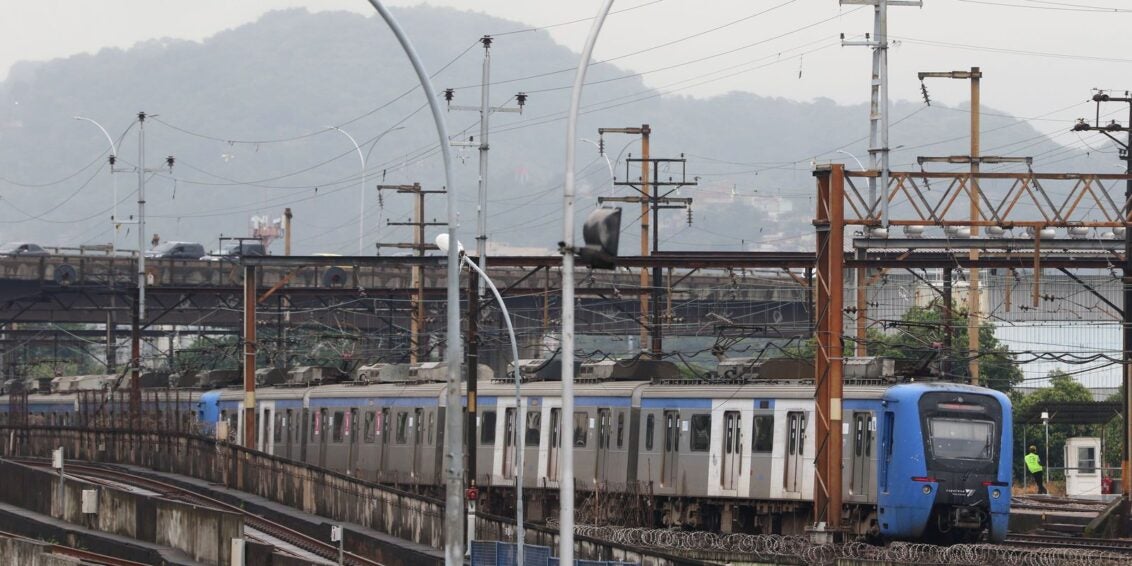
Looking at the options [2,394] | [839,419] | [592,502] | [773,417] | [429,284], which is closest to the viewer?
[839,419]

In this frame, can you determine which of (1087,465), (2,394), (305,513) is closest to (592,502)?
(305,513)

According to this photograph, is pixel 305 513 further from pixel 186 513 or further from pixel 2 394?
pixel 2 394

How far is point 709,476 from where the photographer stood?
128ft

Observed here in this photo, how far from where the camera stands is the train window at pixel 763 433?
38.1 m

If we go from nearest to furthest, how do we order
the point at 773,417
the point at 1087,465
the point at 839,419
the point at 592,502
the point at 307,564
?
the point at 307,564 < the point at 839,419 < the point at 773,417 < the point at 592,502 < the point at 1087,465

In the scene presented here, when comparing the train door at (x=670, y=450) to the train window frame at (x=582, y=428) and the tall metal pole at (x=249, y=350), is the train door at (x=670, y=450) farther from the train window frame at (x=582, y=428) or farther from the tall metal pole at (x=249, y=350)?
the tall metal pole at (x=249, y=350)

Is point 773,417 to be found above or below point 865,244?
below

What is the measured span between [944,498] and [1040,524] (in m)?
9.52

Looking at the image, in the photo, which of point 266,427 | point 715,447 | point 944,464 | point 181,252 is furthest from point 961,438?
point 181,252

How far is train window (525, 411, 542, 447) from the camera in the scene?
43.8 m

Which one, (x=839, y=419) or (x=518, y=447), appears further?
(x=518, y=447)

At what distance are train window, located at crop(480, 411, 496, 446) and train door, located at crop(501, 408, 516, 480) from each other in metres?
0.54

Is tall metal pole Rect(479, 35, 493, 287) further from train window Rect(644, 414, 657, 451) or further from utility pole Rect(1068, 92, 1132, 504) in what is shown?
utility pole Rect(1068, 92, 1132, 504)

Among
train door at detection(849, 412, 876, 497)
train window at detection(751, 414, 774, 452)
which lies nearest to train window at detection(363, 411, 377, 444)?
train window at detection(751, 414, 774, 452)
